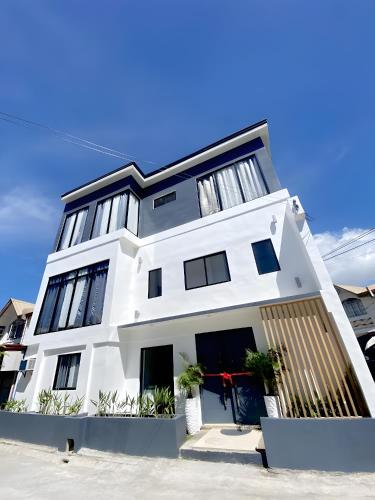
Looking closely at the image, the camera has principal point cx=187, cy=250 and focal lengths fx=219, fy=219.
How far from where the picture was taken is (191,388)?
705 cm

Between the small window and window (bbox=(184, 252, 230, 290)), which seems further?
the small window

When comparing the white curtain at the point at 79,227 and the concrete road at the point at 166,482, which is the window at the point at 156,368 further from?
the white curtain at the point at 79,227

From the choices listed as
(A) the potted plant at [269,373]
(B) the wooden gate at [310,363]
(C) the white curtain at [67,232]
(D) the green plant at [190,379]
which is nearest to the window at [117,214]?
(C) the white curtain at [67,232]

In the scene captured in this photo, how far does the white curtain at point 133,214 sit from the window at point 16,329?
13.5 m

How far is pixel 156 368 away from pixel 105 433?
2.63 metres

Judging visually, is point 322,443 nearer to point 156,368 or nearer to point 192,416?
point 192,416

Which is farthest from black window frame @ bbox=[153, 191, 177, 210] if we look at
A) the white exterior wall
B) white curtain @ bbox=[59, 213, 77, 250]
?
white curtain @ bbox=[59, 213, 77, 250]

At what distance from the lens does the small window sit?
38.5 feet

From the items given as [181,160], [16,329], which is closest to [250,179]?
[181,160]

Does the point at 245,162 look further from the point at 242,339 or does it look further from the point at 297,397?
the point at 297,397

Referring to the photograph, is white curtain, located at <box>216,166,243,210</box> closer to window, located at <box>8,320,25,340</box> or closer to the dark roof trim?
the dark roof trim

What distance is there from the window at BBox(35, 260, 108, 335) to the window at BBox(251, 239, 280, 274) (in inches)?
252

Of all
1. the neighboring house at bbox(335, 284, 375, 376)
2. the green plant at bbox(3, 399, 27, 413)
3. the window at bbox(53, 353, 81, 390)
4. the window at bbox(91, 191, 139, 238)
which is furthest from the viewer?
the neighboring house at bbox(335, 284, 375, 376)

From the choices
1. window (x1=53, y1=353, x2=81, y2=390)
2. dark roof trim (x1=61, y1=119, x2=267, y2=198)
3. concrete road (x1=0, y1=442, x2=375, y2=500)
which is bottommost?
concrete road (x1=0, y1=442, x2=375, y2=500)
